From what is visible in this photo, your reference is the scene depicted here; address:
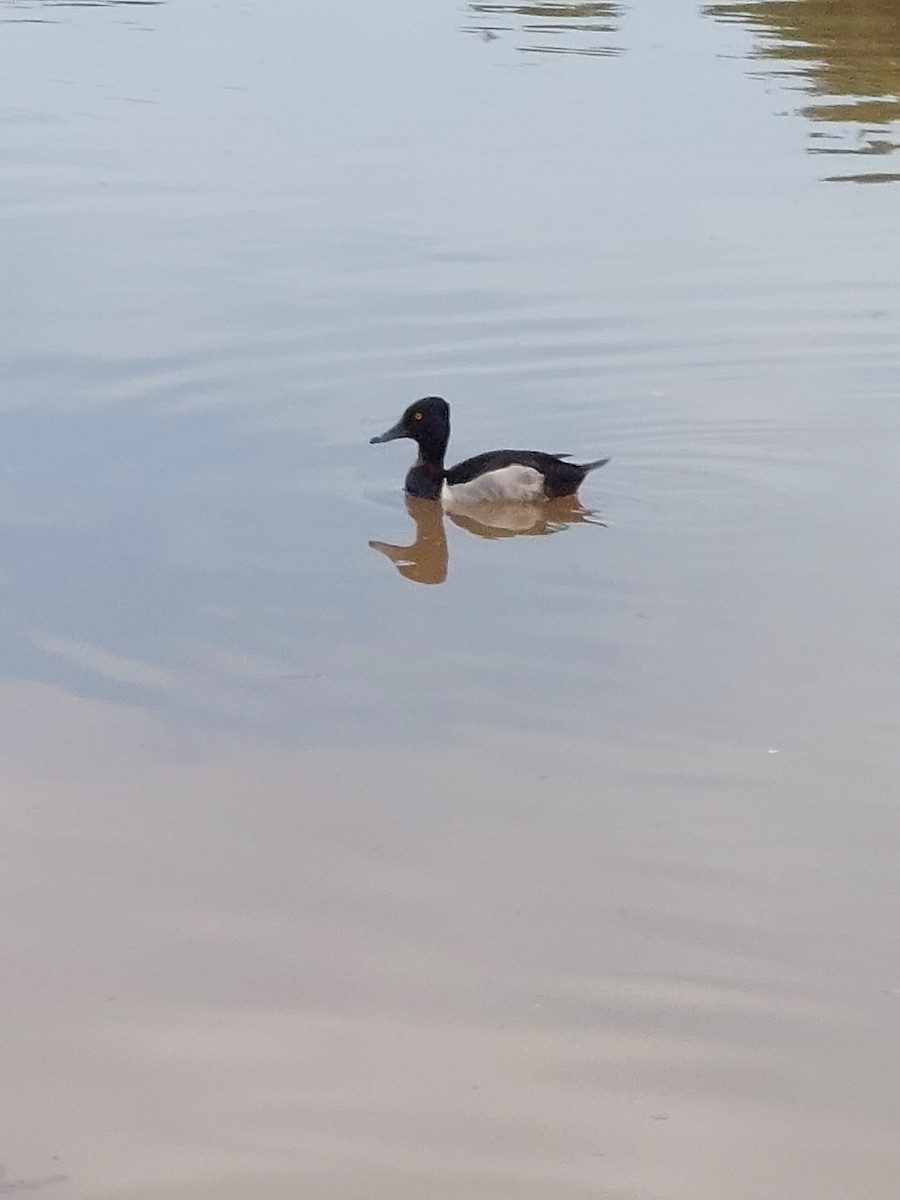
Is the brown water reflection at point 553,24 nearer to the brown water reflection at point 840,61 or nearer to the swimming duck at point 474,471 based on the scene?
the brown water reflection at point 840,61

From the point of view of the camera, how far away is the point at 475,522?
8062 mm

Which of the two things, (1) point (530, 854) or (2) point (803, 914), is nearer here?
(2) point (803, 914)

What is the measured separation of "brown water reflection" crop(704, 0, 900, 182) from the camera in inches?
555

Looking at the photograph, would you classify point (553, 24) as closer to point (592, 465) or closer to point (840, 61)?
point (840, 61)

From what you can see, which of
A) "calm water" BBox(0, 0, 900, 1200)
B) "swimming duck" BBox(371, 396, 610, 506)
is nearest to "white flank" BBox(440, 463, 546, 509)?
"swimming duck" BBox(371, 396, 610, 506)

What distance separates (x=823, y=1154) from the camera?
3600mm

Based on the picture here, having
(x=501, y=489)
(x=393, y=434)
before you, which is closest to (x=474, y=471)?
(x=501, y=489)

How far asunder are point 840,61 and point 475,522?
10850 mm

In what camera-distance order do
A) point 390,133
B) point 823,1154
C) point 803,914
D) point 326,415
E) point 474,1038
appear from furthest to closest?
point 390,133 < point 326,415 < point 803,914 < point 474,1038 < point 823,1154

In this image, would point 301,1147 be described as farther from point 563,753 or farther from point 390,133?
point 390,133

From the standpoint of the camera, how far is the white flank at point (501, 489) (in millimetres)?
7648

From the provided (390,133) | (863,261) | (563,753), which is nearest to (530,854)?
(563,753)

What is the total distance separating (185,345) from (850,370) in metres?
3.46

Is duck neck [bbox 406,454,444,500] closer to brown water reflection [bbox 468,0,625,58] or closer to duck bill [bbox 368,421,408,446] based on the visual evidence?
duck bill [bbox 368,421,408,446]
